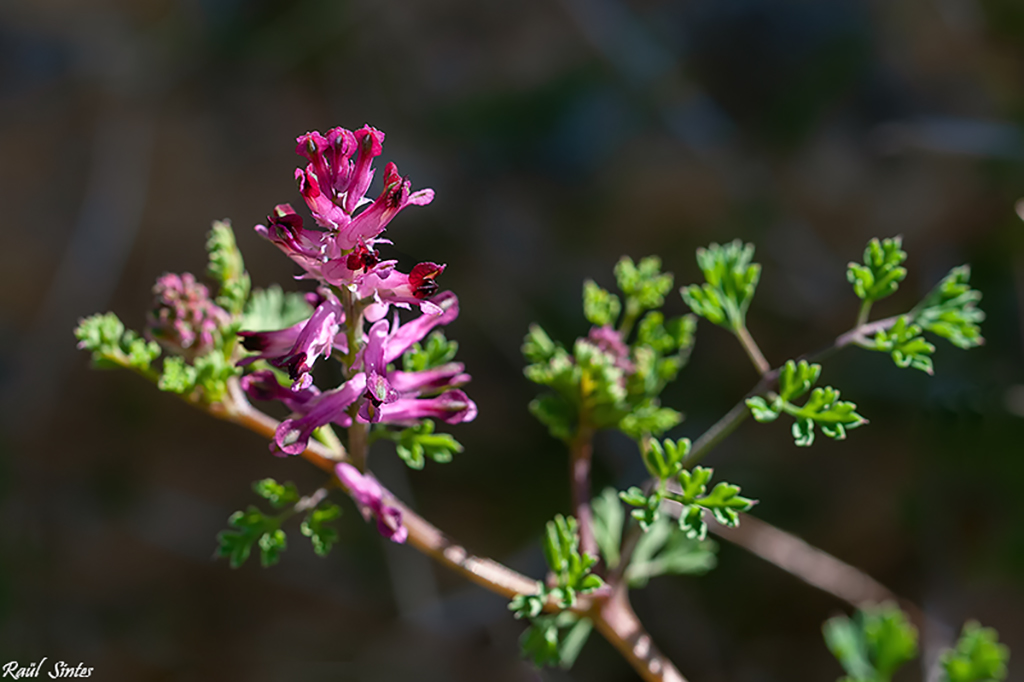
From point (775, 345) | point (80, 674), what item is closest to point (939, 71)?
point (775, 345)

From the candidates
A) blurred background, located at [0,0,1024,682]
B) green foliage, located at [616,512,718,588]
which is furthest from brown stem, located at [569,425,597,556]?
blurred background, located at [0,0,1024,682]

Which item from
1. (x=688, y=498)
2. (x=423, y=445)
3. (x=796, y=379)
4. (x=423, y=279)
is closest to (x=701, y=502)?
(x=688, y=498)

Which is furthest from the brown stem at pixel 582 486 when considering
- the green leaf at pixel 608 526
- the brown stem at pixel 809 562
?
the brown stem at pixel 809 562

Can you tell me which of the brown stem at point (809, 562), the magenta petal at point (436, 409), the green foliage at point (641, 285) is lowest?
the brown stem at point (809, 562)

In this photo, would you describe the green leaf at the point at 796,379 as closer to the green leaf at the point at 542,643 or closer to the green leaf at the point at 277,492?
the green leaf at the point at 542,643

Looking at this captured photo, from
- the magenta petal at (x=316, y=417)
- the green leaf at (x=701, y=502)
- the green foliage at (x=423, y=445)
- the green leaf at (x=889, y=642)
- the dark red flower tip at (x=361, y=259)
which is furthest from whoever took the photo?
the green leaf at (x=889, y=642)

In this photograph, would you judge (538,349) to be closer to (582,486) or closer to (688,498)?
(582,486)
